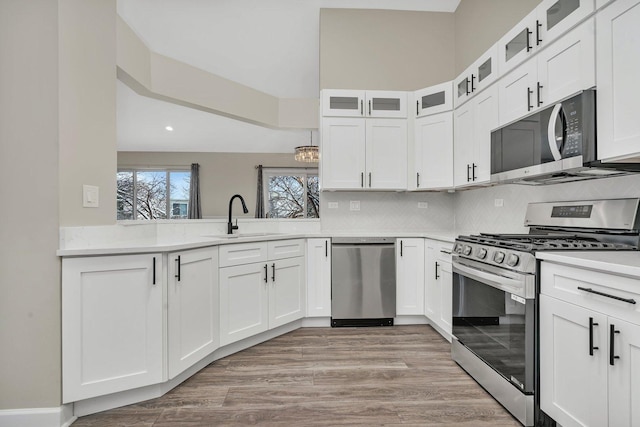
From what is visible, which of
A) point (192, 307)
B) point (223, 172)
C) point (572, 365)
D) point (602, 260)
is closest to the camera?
point (602, 260)

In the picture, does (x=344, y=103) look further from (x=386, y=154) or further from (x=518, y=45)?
(x=518, y=45)

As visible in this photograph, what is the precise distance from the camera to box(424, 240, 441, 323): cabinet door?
2.94 m

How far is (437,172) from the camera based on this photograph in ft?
10.8

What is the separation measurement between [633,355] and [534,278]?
0.50 metres

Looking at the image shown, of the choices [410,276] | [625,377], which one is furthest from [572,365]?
[410,276]

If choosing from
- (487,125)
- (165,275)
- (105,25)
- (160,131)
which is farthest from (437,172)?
(160,131)

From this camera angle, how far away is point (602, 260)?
1301 millimetres

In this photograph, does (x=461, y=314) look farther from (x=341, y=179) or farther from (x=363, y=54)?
(x=363, y=54)

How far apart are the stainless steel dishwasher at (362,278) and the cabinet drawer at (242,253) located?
2.43ft

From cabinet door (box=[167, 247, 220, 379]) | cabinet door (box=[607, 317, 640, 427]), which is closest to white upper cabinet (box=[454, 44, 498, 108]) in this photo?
cabinet door (box=[607, 317, 640, 427])

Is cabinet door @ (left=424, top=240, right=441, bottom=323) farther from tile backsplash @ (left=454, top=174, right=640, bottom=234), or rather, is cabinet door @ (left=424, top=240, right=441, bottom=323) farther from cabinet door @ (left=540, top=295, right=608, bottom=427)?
cabinet door @ (left=540, top=295, right=608, bottom=427)

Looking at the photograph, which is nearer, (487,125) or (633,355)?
(633,355)

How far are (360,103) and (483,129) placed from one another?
1274mm

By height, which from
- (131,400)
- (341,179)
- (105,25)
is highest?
(105,25)
